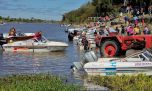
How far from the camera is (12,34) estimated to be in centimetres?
4559

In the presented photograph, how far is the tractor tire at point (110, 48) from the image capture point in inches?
1251

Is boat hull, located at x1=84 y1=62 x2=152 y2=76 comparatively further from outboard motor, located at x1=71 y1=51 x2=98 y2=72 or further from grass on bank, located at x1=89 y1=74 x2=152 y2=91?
outboard motor, located at x1=71 y1=51 x2=98 y2=72

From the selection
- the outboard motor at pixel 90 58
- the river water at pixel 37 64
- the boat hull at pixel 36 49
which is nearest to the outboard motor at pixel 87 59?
the outboard motor at pixel 90 58

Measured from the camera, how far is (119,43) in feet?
104

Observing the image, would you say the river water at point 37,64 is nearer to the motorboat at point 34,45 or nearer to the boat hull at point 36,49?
the boat hull at point 36,49

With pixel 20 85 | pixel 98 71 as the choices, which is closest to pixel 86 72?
pixel 98 71

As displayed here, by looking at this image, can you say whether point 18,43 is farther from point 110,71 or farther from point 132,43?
point 110,71

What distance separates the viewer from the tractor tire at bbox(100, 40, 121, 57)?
31766 mm

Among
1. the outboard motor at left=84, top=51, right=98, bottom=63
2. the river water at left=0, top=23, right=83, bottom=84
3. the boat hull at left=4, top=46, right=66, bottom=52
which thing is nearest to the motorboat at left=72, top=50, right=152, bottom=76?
the outboard motor at left=84, top=51, right=98, bottom=63

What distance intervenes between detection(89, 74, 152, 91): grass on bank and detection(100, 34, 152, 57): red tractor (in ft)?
29.5

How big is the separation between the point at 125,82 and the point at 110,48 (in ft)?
38.3

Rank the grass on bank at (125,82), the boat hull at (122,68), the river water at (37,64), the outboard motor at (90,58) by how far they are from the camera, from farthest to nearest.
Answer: the river water at (37,64) → the outboard motor at (90,58) → the boat hull at (122,68) → the grass on bank at (125,82)

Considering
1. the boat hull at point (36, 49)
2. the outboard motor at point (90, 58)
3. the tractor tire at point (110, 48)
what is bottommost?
the boat hull at point (36, 49)

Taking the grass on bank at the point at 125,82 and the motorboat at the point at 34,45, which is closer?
the grass on bank at the point at 125,82
